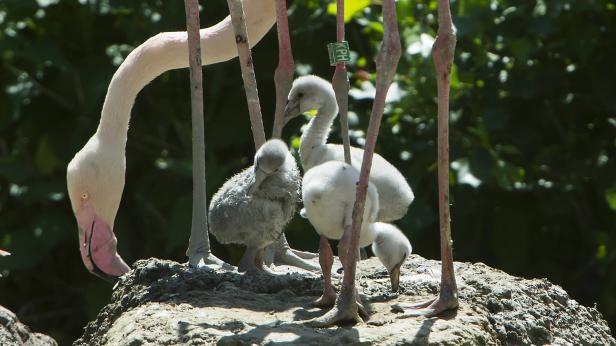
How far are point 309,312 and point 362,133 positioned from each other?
8.84 feet

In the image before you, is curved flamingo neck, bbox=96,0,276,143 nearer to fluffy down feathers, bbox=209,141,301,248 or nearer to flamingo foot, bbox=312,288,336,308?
fluffy down feathers, bbox=209,141,301,248

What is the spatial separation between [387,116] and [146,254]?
1.78 m

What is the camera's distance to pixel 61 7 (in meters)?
8.20

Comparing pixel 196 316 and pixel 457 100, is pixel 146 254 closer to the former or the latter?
pixel 457 100

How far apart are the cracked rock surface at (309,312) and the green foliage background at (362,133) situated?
6.51ft

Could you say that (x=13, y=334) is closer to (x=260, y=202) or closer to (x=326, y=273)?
(x=260, y=202)

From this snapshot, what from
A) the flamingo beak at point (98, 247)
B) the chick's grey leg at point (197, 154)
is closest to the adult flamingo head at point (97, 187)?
the flamingo beak at point (98, 247)

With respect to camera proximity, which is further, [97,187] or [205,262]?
[97,187]

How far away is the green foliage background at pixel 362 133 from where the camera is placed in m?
6.92

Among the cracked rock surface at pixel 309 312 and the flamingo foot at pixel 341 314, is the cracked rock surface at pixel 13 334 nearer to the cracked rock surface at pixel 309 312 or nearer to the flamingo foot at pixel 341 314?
the cracked rock surface at pixel 309 312

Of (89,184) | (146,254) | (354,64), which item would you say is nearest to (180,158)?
(146,254)

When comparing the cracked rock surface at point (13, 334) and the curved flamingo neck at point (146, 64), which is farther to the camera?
the curved flamingo neck at point (146, 64)

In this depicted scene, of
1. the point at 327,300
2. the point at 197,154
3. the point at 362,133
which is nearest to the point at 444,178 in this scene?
the point at 327,300

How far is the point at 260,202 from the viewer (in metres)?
4.47
